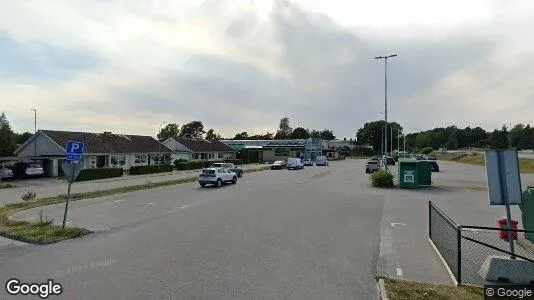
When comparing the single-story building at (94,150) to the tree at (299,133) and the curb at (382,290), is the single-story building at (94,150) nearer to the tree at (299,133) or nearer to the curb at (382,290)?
the curb at (382,290)

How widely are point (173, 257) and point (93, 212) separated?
10.4m

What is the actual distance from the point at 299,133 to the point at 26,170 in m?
140

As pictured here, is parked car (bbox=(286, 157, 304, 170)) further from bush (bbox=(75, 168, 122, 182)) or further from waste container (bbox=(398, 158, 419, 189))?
waste container (bbox=(398, 158, 419, 189))

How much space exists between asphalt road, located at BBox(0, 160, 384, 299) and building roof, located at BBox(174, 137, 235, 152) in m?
57.9

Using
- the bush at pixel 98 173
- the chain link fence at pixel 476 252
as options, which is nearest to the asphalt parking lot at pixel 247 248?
the chain link fence at pixel 476 252

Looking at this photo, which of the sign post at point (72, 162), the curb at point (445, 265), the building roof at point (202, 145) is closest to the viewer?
the curb at point (445, 265)

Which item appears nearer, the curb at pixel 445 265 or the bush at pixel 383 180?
the curb at pixel 445 265

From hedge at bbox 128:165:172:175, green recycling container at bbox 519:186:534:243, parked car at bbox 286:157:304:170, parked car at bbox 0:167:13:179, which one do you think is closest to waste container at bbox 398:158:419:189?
green recycling container at bbox 519:186:534:243

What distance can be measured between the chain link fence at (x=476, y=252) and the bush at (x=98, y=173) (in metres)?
36.1

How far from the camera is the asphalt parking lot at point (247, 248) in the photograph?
8.33 metres

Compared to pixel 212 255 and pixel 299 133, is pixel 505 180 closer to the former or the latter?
pixel 212 255

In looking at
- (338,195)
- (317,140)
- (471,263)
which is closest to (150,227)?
(471,263)

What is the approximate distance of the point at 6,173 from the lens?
41969 mm

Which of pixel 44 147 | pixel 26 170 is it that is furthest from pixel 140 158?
pixel 26 170
